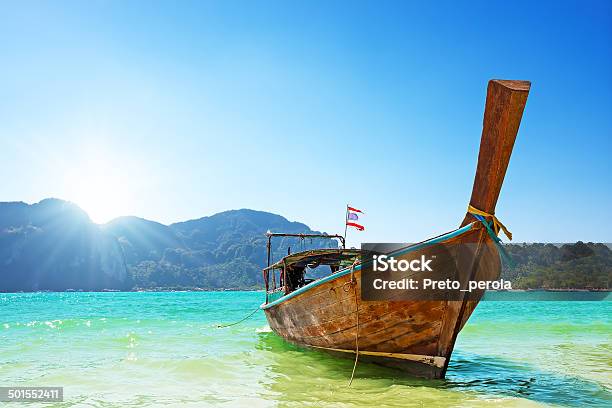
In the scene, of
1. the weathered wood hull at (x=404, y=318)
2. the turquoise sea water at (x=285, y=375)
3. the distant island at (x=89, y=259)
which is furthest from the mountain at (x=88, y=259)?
the weathered wood hull at (x=404, y=318)

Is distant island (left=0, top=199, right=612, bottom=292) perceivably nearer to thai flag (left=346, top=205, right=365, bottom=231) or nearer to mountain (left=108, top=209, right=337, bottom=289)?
mountain (left=108, top=209, right=337, bottom=289)

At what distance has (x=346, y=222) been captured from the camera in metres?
11.9

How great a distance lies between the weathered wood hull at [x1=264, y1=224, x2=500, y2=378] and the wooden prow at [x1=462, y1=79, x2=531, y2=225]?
1.57 ft

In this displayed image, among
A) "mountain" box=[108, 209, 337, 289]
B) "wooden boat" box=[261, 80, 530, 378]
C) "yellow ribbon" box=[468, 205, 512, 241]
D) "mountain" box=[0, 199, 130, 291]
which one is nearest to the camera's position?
"wooden boat" box=[261, 80, 530, 378]

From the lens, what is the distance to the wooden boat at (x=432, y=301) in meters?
5.61

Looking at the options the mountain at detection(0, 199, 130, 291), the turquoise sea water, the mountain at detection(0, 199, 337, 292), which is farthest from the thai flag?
the mountain at detection(0, 199, 130, 291)

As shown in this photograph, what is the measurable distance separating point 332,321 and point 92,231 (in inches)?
6270

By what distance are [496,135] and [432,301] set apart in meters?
2.52

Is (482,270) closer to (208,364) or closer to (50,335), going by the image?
(208,364)

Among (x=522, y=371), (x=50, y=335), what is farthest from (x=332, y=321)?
(x=50, y=335)

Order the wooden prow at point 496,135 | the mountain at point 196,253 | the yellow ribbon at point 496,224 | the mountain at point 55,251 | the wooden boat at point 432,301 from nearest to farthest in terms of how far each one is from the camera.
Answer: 1. the wooden prow at point 496,135
2. the wooden boat at point 432,301
3. the yellow ribbon at point 496,224
4. the mountain at point 55,251
5. the mountain at point 196,253

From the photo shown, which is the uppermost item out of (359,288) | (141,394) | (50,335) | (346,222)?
(346,222)

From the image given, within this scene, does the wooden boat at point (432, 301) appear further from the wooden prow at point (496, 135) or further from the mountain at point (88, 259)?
the mountain at point (88, 259)

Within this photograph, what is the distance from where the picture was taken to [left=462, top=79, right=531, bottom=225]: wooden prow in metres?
5.38
